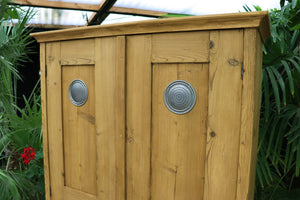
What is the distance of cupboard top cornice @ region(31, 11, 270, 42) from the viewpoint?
36.0 inches

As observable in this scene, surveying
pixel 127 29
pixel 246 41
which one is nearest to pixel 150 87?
pixel 127 29

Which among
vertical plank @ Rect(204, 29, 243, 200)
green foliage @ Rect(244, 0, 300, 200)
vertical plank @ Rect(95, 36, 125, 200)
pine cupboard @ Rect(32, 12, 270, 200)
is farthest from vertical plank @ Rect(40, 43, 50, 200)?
green foliage @ Rect(244, 0, 300, 200)

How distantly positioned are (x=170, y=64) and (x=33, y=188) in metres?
1.85

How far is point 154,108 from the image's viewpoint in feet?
3.76

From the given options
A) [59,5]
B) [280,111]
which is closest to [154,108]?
[280,111]

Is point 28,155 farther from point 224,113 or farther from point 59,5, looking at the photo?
point 59,5

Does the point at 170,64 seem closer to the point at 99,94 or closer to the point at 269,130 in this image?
the point at 99,94

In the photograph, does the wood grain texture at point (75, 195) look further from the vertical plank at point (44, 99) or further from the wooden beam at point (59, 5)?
the wooden beam at point (59, 5)

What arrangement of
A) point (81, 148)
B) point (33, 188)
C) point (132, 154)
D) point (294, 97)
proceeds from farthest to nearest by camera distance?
point (33, 188) < point (294, 97) < point (81, 148) < point (132, 154)

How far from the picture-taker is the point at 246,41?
93 centimetres

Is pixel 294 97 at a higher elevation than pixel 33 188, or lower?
higher

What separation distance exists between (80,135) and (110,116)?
0.25 meters

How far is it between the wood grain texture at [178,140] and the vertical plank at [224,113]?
4 cm

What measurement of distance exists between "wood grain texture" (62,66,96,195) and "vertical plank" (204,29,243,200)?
2.08ft
